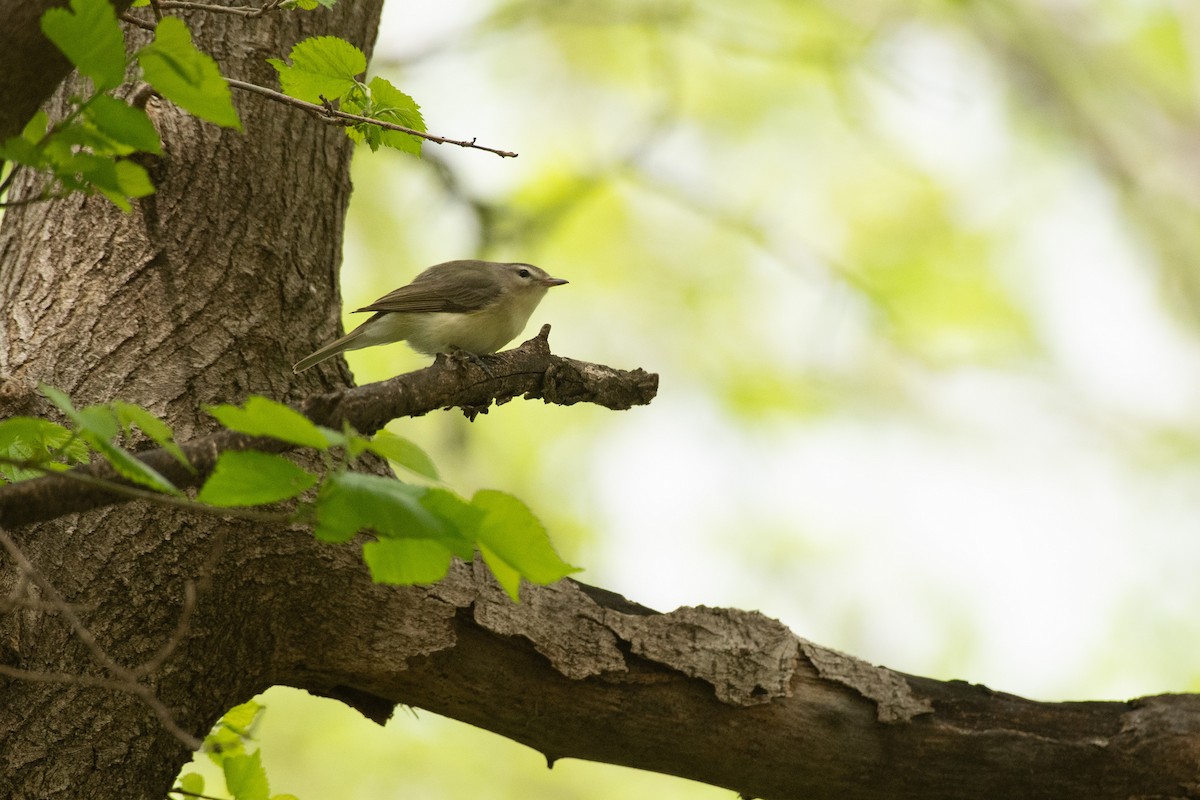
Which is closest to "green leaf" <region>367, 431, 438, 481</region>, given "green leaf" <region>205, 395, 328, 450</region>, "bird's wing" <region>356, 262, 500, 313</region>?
"green leaf" <region>205, 395, 328, 450</region>

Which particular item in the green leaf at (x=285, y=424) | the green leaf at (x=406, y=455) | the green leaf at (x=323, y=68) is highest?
the green leaf at (x=323, y=68)

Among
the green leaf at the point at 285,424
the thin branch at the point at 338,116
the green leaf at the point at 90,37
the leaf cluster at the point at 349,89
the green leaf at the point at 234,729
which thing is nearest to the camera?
the green leaf at the point at 285,424

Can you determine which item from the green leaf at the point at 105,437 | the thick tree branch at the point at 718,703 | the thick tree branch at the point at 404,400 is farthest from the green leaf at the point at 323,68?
the thick tree branch at the point at 718,703

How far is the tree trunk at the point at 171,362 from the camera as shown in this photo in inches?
118

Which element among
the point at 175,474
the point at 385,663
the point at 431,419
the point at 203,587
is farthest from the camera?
the point at 431,419

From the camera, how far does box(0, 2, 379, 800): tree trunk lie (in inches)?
118

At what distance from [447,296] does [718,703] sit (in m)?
2.61

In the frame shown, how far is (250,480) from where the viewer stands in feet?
5.58

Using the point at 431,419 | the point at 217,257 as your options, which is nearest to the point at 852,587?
the point at 431,419

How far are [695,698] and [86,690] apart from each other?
1911mm

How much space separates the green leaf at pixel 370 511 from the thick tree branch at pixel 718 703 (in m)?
1.86

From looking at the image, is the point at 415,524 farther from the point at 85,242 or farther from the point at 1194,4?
the point at 1194,4

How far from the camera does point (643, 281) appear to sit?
12.1 meters

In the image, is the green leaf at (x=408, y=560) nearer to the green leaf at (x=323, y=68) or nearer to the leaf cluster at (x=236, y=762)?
the green leaf at (x=323, y=68)
